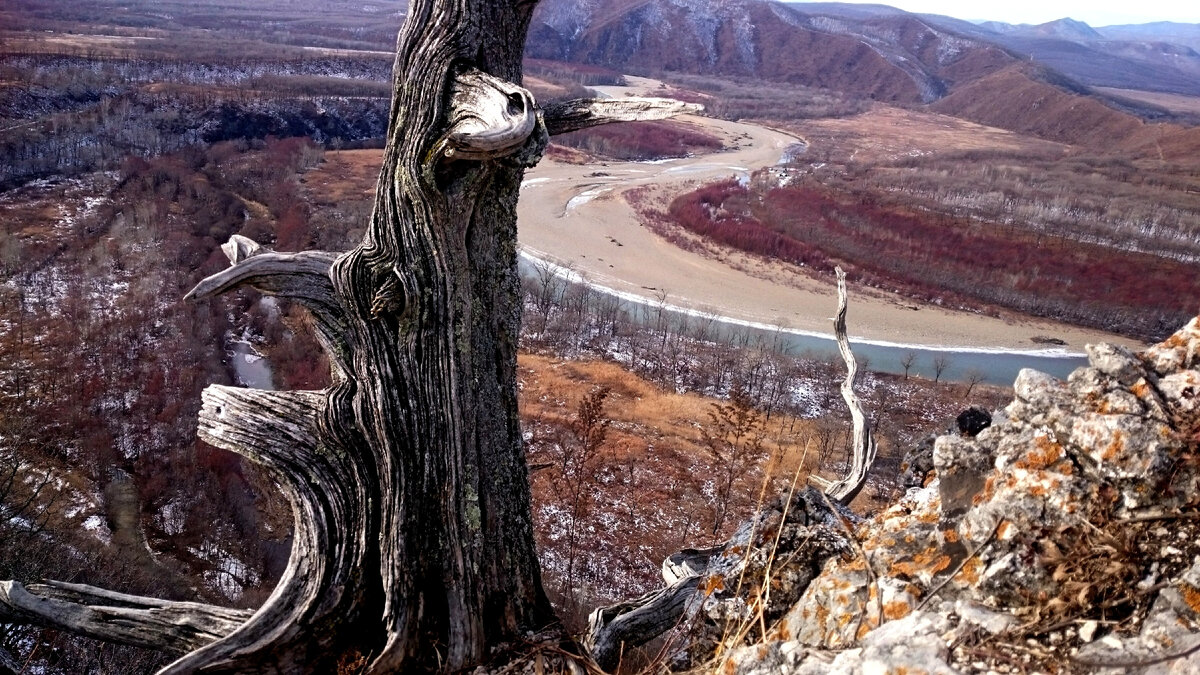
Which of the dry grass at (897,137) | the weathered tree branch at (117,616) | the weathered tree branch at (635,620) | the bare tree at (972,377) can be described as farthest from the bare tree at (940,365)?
the dry grass at (897,137)

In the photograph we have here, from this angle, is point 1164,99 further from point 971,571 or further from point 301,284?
point 301,284

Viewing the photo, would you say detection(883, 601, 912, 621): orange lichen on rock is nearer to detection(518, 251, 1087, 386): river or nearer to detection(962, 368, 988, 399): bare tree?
detection(962, 368, 988, 399): bare tree

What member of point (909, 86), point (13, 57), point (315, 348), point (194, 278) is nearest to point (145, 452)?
point (315, 348)

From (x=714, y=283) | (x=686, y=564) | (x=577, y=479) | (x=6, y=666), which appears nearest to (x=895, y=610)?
(x=686, y=564)

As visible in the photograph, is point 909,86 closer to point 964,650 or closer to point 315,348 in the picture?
point 315,348

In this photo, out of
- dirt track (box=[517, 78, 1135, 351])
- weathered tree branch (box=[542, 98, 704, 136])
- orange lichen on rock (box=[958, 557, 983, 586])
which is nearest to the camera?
orange lichen on rock (box=[958, 557, 983, 586])

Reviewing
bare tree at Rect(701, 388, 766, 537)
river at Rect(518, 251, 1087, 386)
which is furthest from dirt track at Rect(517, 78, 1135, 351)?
bare tree at Rect(701, 388, 766, 537)

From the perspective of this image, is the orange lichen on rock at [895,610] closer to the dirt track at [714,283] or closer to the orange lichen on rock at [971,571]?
the orange lichen on rock at [971,571]
